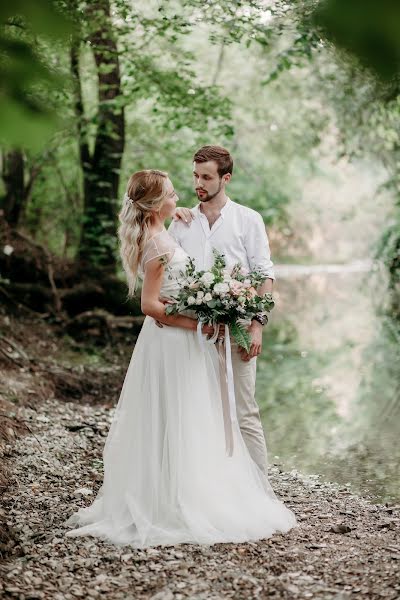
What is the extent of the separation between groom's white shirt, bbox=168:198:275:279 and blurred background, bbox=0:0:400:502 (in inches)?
46.1

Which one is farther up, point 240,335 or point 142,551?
point 240,335

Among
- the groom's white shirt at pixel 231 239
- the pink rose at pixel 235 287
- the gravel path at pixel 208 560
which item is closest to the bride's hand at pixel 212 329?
the pink rose at pixel 235 287

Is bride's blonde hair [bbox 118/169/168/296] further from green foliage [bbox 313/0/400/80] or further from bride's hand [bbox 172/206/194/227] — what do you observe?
green foliage [bbox 313/0/400/80]

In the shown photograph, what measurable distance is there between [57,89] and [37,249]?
32.2ft

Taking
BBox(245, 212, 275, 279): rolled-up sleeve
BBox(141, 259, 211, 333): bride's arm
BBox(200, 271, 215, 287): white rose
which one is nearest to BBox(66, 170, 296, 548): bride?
BBox(141, 259, 211, 333): bride's arm

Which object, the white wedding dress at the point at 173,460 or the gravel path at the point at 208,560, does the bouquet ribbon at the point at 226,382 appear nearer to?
the white wedding dress at the point at 173,460

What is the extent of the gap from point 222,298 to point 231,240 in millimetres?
621

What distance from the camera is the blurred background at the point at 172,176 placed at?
194 centimetres

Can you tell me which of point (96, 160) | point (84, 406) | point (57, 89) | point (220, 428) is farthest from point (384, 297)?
point (57, 89)

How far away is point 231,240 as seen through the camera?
4.80 metres

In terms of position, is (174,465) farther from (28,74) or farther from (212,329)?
(28,74)

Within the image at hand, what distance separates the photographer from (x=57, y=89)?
6.66 feet

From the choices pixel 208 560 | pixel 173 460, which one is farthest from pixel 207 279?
pixel 208 560

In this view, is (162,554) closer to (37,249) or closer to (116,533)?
(116,533)
